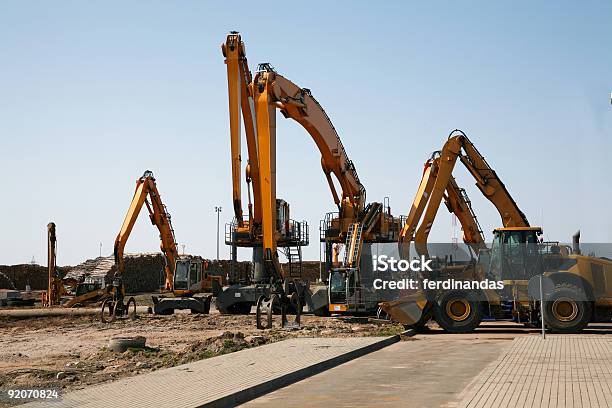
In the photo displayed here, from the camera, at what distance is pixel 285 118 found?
39438 millimetres

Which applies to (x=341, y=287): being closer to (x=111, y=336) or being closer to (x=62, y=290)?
(x=111, y=336)

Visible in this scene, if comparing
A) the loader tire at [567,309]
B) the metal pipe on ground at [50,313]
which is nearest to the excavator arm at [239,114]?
the metal pipe on ground at [50,313]

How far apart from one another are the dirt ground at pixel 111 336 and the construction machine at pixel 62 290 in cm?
334

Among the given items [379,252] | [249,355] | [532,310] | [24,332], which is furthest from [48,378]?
[379,252]

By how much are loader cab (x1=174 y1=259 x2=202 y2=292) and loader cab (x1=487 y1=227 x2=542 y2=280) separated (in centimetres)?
1846

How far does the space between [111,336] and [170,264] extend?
1711 centimetres

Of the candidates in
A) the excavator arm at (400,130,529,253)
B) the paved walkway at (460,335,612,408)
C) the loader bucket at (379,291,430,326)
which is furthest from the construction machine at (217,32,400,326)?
the paved walkway at (460,335,612,408)

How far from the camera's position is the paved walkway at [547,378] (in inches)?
501

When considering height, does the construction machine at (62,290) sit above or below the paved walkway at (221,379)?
above

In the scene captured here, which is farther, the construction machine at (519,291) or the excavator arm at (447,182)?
the excavator arm at (447,182)

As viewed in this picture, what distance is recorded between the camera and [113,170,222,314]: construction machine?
41.1 metres

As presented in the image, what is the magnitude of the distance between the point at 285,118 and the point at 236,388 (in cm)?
2658

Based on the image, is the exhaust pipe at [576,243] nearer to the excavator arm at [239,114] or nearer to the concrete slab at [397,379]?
the concrete slab at [397,379]

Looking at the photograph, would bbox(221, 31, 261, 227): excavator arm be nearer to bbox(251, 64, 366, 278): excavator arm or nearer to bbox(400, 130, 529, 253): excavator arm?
bbox(251, 64, 366, 278): excavator arm
